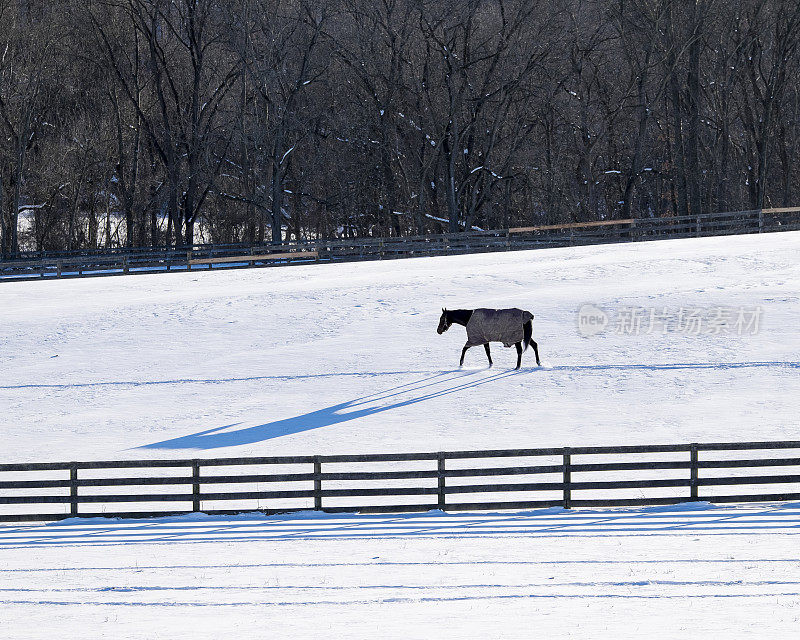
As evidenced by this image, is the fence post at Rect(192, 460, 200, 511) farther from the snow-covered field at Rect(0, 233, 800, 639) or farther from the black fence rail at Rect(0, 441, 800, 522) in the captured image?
the snow-covered field at Rect(0, 233, 800, 639)

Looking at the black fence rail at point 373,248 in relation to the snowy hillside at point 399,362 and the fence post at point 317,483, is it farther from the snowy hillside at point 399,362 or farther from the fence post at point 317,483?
the fence post at point 317,483

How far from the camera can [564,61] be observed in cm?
5472

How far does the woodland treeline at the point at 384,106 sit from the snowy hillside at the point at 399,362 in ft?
56.9

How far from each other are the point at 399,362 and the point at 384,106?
30.4 metres

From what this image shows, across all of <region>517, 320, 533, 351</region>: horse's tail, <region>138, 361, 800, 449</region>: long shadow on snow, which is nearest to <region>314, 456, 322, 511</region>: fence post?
<region>138, 361, 800, 449</region>: long shadow on snow

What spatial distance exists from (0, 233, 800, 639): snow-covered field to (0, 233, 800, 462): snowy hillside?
9cm

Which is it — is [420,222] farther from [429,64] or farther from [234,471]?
[234,471]

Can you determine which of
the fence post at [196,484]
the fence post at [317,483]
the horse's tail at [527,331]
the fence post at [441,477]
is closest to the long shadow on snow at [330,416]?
the horse's tail at [527,331]

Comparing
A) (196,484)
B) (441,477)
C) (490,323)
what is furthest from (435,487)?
(490,323)

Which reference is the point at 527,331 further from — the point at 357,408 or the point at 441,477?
the point at 441,477

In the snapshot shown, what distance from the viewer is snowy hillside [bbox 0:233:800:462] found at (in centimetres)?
1834

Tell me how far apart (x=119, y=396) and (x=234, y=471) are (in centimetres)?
599

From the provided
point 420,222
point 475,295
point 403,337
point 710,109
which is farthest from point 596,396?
point 710,109

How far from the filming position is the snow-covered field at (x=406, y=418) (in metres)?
9.12
